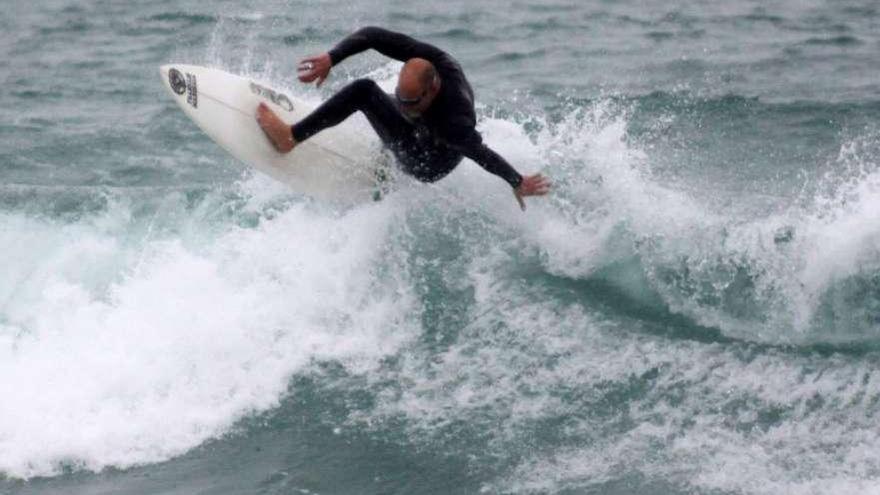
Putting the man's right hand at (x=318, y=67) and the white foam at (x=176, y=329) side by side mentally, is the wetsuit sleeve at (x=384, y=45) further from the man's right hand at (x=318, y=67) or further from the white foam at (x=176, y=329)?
the white foam at (x=176, y=329)

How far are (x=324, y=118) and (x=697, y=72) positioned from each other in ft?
19.5

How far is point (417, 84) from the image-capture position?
23.4 ft

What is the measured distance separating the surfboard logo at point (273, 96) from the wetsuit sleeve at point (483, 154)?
5.43 ft

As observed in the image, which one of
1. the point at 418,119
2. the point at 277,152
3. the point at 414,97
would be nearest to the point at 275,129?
the point at 277,152

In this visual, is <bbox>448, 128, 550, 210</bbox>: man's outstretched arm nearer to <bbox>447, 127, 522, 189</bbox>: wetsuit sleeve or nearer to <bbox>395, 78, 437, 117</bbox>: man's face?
<bbox>447, 127, 522, 189</bbox>: wetsuit sleeve

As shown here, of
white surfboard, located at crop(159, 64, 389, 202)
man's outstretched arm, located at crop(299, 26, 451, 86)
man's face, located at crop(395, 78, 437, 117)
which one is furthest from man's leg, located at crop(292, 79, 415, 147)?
white surfboard, located at crop(159, 64, 389, 202)

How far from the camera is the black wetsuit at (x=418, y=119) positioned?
7.46 meters

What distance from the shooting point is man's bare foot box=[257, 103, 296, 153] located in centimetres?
823

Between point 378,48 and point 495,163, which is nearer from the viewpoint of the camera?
point 495,163

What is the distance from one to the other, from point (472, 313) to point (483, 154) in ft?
4.43

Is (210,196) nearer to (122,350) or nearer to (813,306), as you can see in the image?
(122,350)

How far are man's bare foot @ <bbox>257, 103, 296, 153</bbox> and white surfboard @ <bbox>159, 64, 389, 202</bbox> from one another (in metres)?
0.08

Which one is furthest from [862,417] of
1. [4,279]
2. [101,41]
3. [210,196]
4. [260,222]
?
[101,41]

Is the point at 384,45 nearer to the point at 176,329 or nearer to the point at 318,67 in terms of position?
the point at 318,67
